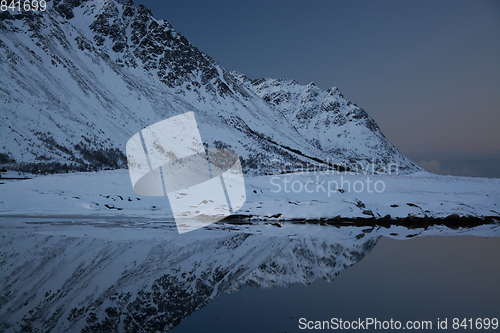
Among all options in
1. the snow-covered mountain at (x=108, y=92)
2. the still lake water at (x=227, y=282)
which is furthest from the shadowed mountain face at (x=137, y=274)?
the snow-covered mountain at (x=108, y=92)

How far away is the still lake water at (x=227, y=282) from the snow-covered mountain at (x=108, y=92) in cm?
4397

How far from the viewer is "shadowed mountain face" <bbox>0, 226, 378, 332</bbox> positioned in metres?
6.14

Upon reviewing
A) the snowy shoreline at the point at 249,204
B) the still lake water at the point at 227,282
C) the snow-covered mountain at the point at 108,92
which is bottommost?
the still lake water at the point at 227,282

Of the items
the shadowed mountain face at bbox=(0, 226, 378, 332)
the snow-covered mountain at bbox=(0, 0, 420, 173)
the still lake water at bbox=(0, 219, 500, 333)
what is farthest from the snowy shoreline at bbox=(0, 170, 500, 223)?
the snow-covered mountain at bbox=(0, 0, 420, 173)

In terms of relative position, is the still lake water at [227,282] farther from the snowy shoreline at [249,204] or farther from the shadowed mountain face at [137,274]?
the snowy shoreline at [249,204]

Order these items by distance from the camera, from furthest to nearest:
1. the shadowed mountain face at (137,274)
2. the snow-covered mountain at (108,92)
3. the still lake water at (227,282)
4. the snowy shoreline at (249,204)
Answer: the snow-covered mountain at (108,92) → the snowy shoreline at (249,204) → the still lake water at (227,282) → the shadowed mountain face at (137,274)

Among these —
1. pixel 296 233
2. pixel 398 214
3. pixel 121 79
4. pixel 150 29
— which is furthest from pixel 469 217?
pixel 150 29

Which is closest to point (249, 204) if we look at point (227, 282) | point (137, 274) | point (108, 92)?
point (227, 282)

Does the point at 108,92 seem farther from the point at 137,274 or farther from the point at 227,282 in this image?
the point at 227,282

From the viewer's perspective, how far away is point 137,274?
8.73 meters

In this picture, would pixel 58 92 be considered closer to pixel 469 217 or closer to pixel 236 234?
pixel 236 234

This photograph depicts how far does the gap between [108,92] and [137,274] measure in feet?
265

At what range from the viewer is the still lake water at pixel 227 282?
20.6 feet

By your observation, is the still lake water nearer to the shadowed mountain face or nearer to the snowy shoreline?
the shadowed mountain face
